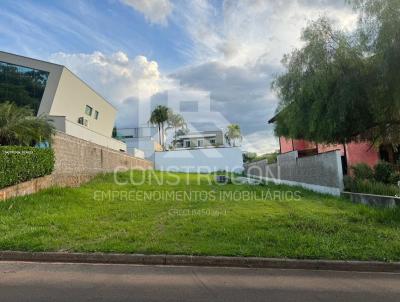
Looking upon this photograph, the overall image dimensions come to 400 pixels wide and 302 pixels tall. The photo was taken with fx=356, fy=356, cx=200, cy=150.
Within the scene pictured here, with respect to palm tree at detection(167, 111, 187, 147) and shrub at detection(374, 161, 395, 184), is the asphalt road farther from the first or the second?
palm tree at detection(167, 111, 187, 147)

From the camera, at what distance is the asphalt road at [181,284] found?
16.3 ft

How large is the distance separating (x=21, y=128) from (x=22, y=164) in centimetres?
193

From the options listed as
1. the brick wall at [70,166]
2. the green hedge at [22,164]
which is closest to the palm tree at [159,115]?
the brick wall at [70,166]

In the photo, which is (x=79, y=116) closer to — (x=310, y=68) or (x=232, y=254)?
(x=310, y=68)

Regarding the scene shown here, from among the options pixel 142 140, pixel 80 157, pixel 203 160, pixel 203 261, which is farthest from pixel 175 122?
pixel 203 261

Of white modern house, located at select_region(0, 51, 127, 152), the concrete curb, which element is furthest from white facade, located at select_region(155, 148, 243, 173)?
the concrete curb

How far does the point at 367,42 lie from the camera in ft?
33.5

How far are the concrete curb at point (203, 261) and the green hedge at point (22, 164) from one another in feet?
17.2

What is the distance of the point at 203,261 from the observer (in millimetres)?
6730

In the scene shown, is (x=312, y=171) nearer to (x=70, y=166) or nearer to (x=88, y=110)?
(x=70, y=166)

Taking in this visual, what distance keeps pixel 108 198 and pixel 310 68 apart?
8.89 metres

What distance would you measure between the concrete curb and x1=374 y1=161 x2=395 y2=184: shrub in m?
9.54

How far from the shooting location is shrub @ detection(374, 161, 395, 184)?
49.7 ft

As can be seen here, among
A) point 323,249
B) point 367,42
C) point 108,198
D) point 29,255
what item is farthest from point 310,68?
point 29,255
